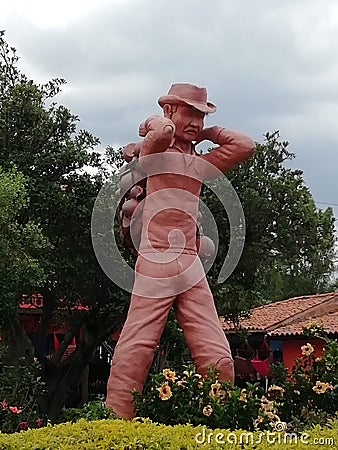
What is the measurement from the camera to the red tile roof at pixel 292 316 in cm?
1562

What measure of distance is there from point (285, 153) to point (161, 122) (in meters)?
6.86

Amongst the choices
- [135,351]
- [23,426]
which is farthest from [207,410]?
[23,426]

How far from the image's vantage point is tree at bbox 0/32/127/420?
381 inches

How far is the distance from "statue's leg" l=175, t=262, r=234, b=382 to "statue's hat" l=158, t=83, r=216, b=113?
1.36 meters

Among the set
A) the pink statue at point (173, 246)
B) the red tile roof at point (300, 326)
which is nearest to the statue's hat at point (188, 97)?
the pink statue at point (173, 246)

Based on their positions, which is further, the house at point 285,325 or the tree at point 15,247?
the house at point 285,325

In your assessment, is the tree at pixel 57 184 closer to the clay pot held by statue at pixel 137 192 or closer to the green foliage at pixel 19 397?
the green foliage at pixel 19 397

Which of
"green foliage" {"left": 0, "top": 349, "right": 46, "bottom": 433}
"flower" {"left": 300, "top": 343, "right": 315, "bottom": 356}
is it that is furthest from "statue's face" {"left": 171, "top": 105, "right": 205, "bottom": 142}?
"green foliage" {"left": 0, "top": 349, "right": 46, "bottom": 433}

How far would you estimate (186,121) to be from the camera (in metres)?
5.44

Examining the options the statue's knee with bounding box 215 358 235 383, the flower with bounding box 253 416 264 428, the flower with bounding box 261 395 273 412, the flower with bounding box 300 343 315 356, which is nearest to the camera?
the flower with bounding box 253 416 264 428

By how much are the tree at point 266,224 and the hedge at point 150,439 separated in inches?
260

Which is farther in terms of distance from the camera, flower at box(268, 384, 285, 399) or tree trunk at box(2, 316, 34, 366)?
tree trunk at box(2, 316, 34, 366)

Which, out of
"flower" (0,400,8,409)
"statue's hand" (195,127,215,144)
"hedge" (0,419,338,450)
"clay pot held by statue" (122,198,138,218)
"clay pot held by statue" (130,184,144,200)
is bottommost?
"flower" (0,400,8,409)

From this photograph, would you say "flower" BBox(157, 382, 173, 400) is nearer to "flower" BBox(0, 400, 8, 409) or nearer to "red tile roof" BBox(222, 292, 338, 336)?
"flower" BBox(0, 400, 8, 409)
